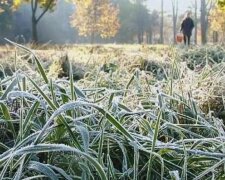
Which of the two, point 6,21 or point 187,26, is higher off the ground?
point 6,21

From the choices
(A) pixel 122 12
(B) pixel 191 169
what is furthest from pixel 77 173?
(A) pixel 122 12

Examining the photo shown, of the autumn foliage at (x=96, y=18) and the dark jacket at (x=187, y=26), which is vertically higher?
the autumn foliage at (x=96, y=18)

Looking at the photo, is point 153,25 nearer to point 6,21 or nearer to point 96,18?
point 96,18

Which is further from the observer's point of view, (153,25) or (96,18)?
(153,25)

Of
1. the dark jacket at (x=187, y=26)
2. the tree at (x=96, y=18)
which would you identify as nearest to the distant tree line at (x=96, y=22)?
the tree at (x=96, y=18)

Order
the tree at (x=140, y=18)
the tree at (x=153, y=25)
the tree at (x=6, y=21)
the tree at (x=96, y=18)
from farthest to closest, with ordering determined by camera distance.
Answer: the tree at (x=153, y=25) < the tree at (x=140, y=18) < the tree at (x=96, y=18) < the tree at (x=6, y=21)

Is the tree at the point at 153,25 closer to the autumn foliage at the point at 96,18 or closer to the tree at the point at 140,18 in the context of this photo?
the tree at the point at 140,18

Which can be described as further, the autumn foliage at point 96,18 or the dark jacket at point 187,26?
the autumn foliage at point 96,18

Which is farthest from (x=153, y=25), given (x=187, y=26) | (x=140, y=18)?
(x=187, y=26)

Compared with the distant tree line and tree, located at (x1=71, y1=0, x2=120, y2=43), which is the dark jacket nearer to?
the distant tree line

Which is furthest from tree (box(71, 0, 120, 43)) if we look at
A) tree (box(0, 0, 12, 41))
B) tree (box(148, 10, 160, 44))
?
tree (box(148, 10, 160, 44))

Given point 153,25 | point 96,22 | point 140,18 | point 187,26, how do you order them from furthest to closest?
1. point 153,25
2. point 140,18
3. point 96,22
4. point 187,26

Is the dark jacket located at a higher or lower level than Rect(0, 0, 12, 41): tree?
lower

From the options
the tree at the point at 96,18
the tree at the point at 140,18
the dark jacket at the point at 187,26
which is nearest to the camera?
the dark jacket at the point at 187,26
